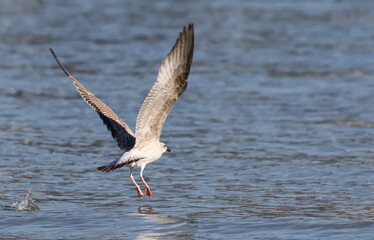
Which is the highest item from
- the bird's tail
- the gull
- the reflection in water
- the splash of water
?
the gull

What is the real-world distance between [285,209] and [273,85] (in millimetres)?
7238

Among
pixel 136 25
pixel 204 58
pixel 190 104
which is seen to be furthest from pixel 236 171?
pixel 136 25

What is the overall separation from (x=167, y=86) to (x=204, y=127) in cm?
393

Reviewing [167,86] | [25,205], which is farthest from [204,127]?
[25,205]

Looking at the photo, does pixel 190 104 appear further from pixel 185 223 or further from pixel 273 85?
pixel 185 223

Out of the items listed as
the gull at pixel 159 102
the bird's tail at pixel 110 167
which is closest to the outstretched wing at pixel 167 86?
the gull at pixel 159 102

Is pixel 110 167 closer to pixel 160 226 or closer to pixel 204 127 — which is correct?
pixel 160 226

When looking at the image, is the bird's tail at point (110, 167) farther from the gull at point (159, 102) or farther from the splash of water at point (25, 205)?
the splash of water at point (25, 205)

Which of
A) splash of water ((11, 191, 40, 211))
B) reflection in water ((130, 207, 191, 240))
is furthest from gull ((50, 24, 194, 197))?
splash of water ((11, 191, 40, 211))

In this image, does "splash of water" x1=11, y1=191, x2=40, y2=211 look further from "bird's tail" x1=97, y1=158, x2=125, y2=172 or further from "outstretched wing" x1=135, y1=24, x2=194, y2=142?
"outstretched wing" x1=135, y1=24, x2=194, y2=142

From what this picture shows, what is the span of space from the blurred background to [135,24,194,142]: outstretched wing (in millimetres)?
948

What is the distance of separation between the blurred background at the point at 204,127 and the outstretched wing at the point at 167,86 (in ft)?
3.11

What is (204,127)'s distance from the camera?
13.4m

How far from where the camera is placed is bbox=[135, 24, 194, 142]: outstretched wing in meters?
9.42
